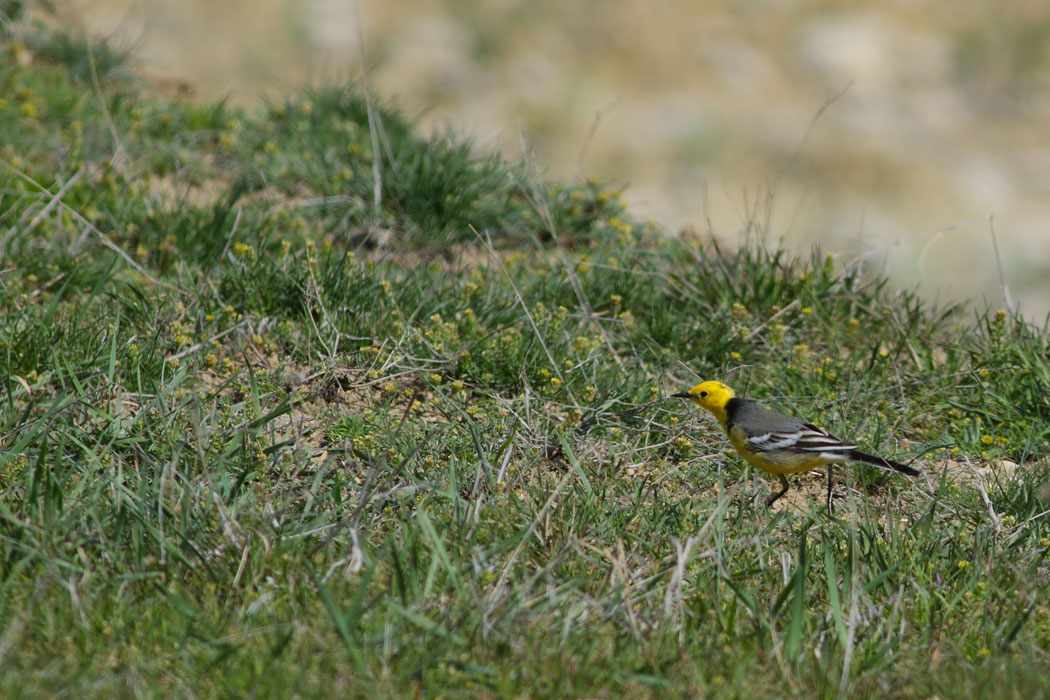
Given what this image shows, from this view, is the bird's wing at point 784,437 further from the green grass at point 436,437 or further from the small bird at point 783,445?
the green grass at point 436,437

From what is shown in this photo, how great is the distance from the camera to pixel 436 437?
3.93 meters

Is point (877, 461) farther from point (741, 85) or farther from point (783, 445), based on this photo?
point (741, 85)

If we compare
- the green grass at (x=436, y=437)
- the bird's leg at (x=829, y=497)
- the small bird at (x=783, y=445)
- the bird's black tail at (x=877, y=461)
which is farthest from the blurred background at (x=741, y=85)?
the bird's black tail at (x=877, y=461)

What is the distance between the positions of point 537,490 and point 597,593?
0.54 m

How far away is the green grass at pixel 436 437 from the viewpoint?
8.86 feet

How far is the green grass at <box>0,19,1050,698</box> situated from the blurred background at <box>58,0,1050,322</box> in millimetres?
5874

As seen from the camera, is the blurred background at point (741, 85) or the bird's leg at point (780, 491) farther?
the blurred background at point (741, 85)

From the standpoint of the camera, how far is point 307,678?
252cm

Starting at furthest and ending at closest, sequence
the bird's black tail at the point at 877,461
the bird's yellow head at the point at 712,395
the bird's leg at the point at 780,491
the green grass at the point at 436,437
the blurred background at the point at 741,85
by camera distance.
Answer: the blurred background at the point at 741,85
the bird's yellow head at the point at 712,395
the bird's leg at the point at 780,491
the bird's black tail at the point at 877,461
the green grass at the point at 436,437

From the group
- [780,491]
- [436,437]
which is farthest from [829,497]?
[436,437]

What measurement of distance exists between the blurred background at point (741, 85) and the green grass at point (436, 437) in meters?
5.87

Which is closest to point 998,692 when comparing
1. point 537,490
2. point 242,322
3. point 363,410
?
point 537,490

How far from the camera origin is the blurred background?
40.0 ft

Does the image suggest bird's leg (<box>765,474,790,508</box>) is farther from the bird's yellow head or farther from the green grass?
the bird's yellow head
